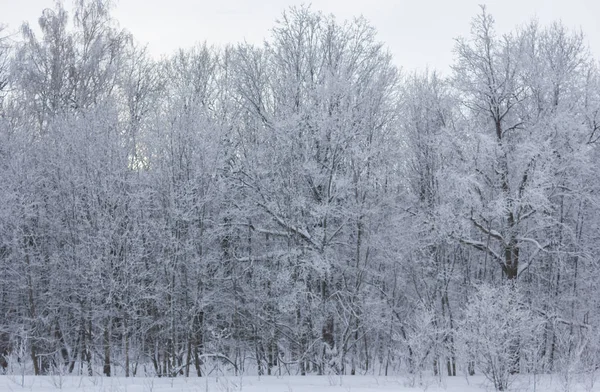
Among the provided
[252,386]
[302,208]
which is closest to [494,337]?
[252,386]

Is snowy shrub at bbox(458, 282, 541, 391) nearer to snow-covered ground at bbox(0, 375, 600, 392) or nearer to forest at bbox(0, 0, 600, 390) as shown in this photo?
snow-covered ground at bbox(0, 375, 600, 392)

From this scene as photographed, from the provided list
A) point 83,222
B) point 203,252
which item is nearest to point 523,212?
point 203,252

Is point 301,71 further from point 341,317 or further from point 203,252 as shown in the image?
point 341,317

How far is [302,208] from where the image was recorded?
57.8 ft

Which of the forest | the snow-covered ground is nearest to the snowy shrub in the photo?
the snow-covered ground

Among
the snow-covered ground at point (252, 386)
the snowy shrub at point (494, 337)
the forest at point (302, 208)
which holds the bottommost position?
the snow-covered ground at point (252, 386)

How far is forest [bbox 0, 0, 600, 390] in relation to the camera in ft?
57.5

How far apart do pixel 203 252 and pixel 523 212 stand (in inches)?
404

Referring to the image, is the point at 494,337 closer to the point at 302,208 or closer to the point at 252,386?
the point at 252,386

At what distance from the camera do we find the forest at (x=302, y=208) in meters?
17.5

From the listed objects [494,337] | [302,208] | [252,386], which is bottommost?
[252,386]

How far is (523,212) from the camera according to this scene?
1800cm

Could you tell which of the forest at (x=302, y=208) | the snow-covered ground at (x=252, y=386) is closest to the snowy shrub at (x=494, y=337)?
the snow-covered ground at (x=252, y=386)

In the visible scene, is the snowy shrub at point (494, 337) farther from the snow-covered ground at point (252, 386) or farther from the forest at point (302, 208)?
the forest at point (302, 208)
